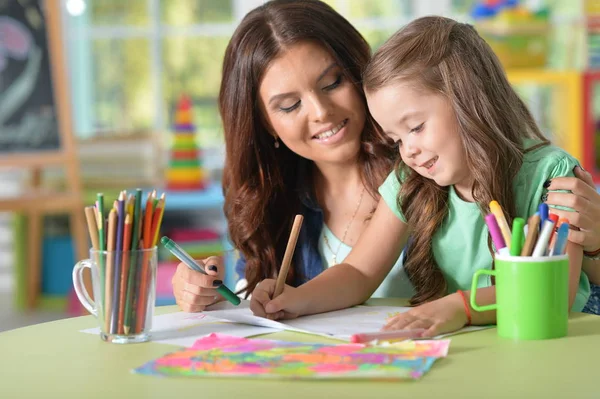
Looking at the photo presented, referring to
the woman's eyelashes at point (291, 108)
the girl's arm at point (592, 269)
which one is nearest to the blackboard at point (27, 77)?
the woman's eyelashes at point (291, 108)

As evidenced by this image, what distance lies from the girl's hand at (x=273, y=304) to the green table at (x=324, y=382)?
116 mm

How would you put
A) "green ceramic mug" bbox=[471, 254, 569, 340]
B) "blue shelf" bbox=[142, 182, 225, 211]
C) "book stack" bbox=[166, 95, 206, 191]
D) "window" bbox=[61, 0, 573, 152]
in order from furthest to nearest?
"window" bbox=[61, 0, 573, 152] < "book stack" bbox=[166, 95, 206, 191] < "blue shelf" bbox=[142, 182, 225, 211] < "green ceramic mug" bbox=[471, 254, 569, 340]

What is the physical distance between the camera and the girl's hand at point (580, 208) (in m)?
1.30

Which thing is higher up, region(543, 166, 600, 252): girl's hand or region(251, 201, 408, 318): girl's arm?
region(543, 166, 600, 252): girl's hand

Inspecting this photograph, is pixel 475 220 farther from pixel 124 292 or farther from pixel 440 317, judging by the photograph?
pixel 124 292

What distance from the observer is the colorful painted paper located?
0.99 metres

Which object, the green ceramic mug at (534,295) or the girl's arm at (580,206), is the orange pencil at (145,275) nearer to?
the green ceramic mug at (534,295)

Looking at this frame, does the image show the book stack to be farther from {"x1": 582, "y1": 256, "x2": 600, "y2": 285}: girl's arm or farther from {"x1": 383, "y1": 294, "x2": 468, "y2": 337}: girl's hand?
{"x1": 383, "y1": 294, "x2": 468, "y2": 337}: girl's hand

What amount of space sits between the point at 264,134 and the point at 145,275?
0.78 meters

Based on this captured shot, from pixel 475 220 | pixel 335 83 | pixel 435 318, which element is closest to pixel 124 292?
pixel 435 318

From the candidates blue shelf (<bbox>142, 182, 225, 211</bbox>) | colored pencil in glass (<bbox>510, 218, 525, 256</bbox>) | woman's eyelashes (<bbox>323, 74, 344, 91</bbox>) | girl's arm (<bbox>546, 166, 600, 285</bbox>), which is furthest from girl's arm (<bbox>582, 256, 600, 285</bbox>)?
blue shelf (<bbox>142, 182, 225, 211</bbox>)

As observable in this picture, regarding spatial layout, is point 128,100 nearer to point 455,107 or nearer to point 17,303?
point 17,303

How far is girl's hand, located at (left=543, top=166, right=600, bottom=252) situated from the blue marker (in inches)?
6.8

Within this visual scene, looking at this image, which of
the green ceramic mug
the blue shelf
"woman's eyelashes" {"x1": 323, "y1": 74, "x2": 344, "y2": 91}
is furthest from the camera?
the blue shelf
